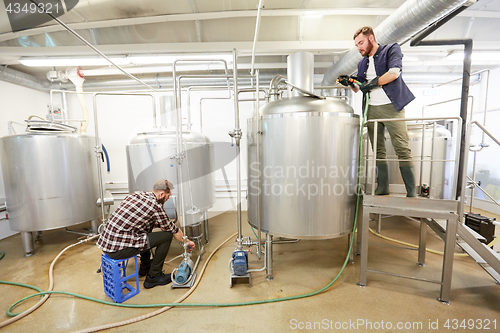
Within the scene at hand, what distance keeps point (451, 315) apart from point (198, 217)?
2.64m

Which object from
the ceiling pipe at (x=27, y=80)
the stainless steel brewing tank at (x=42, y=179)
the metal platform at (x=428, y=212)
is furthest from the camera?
the ceiling pipe at (x=27, y=80)

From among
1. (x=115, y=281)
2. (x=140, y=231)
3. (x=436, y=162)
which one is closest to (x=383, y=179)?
(x=436, y=162)

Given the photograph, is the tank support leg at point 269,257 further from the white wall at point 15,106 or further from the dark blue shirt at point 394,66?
the white wall at point 15,106

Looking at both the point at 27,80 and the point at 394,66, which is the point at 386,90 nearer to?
the point at 394,66

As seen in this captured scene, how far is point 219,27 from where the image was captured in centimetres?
349

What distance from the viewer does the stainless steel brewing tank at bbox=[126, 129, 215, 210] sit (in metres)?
3.18

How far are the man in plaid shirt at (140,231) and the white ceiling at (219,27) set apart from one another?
7.68 feet

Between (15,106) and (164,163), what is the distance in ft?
10.9

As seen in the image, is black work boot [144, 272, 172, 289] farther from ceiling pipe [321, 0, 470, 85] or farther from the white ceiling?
ceiling pipe [321, 0, 470, 85]

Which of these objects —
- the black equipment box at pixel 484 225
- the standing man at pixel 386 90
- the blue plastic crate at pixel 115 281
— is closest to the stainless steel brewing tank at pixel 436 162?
the black equipment box at pixel 484 225

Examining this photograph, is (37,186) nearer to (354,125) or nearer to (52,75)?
(52,75)

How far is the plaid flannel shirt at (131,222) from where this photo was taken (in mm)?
2166

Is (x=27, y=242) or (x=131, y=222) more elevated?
(x=131, y=222)

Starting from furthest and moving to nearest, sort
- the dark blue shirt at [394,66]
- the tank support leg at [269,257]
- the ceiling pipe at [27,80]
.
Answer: the ceiling pipe at [27,80]
the tank support leg at [269,257]
the dark blue shirt at [394,66]
